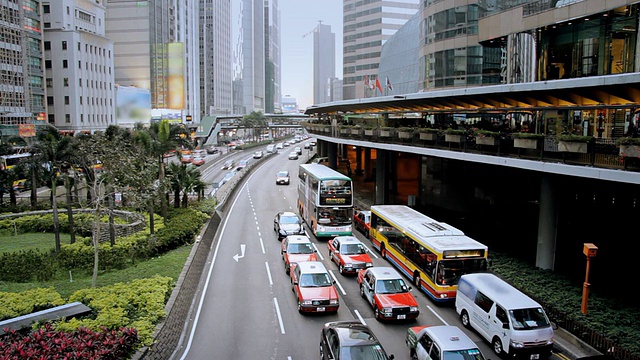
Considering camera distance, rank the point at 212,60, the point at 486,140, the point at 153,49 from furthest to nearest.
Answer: the point at 212,60 → the point at 153,49 → the point at 486,140

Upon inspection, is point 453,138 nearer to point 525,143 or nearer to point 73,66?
point 525,143

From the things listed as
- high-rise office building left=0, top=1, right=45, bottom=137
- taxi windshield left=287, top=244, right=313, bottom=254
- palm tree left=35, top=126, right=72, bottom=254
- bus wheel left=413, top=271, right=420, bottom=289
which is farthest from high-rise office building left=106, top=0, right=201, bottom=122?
bus wheel left=413, top=271, right=420, bottom=289

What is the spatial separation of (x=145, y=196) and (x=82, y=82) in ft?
219

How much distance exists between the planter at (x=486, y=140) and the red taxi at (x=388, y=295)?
25.0 ft

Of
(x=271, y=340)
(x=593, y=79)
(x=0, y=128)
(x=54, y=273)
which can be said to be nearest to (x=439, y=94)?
(x=593, y=79)

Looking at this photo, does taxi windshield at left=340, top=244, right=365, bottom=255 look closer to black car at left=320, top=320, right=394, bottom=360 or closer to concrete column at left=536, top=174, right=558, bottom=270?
concrete column at left=536, top=174, right=558, bottom=270

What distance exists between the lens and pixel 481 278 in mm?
17688

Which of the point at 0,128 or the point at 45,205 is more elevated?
the point at 0,128

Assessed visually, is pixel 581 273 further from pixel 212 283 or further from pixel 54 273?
pixel 54 273

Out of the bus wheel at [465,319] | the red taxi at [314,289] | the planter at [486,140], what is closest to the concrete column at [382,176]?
the planter at [486,140]

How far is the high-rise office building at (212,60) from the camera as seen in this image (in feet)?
583

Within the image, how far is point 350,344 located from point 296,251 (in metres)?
11.6

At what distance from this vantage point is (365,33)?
4729 inches

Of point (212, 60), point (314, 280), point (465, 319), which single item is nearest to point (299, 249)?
point (314, 280)
